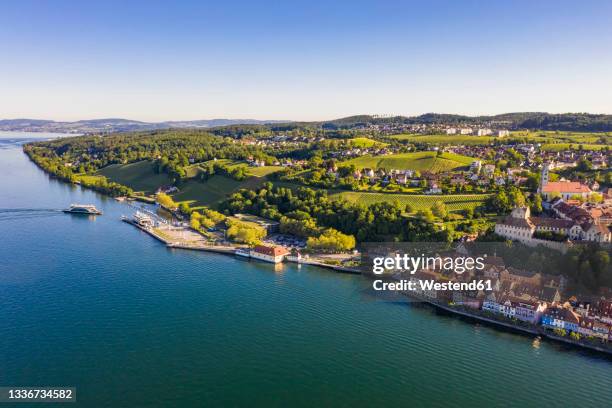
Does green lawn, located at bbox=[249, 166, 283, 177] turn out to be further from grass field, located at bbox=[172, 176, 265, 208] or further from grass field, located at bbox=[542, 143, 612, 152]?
grass field, located at bbox=[542, 143, 612, 152]

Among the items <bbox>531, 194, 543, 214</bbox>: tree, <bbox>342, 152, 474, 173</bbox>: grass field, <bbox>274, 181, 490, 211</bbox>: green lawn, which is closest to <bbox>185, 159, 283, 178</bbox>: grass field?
<bbox>342, 152, 474, 173</bbox>: grass field

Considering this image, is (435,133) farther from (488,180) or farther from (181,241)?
(181,241)

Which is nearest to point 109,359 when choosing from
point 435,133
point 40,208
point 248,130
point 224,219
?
point 224,219

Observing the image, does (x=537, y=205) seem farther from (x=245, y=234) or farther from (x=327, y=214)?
(x=245, y=234)

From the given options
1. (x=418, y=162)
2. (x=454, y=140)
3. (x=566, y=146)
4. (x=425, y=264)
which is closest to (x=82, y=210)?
(x=425, y=264)

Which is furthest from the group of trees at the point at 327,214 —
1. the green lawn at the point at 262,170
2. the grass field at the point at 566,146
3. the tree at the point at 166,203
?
the grass field at the point at 566,146

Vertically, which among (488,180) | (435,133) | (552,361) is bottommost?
(552,361)
